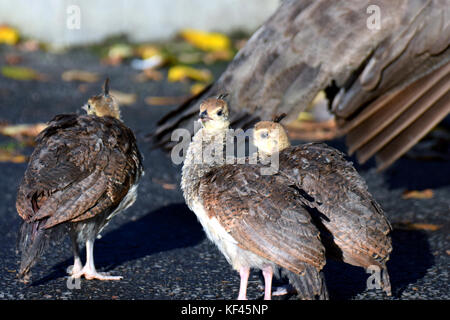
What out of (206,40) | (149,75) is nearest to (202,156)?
(149,75)

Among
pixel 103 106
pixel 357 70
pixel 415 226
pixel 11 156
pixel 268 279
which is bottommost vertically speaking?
pixel 268 279

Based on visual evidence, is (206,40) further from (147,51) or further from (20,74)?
(20,74)

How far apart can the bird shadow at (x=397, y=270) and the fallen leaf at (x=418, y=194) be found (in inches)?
29.0

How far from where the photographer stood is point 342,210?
3598mm

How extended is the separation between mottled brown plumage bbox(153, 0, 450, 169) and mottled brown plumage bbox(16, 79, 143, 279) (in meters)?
1.14

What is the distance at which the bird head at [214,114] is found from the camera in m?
3.81

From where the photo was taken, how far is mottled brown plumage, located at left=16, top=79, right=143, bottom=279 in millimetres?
3721

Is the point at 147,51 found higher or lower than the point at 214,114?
higher

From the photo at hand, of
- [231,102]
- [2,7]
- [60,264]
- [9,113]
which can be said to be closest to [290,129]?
[231,102]

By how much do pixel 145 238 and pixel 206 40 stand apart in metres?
5.61

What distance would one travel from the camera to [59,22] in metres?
9.66

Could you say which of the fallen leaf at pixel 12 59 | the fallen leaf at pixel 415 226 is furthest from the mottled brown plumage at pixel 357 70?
the fallen leaf at pixel 12 59

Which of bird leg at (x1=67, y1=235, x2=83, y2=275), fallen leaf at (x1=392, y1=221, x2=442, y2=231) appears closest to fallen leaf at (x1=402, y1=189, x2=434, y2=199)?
fallen leaf at (x1=392, y1=221, x2=442, y2=231)

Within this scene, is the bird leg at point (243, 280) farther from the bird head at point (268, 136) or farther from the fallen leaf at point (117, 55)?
the fallen leaf at point (117, 55)
